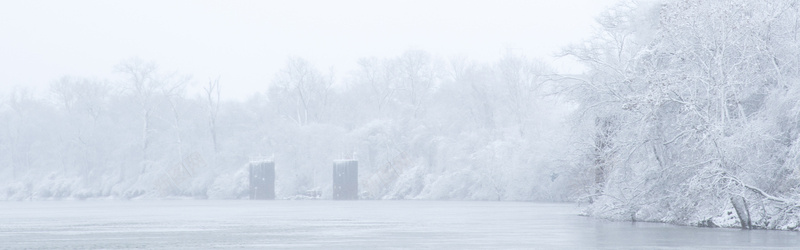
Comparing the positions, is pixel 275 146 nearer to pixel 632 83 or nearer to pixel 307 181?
pixel 307 181

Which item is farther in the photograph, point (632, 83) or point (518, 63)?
point (518, 63)

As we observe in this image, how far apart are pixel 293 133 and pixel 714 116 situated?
69412 millimetres

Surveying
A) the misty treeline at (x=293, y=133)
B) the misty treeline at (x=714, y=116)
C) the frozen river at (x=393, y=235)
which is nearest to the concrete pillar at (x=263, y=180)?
the misty treeline at (x=293, y=133)

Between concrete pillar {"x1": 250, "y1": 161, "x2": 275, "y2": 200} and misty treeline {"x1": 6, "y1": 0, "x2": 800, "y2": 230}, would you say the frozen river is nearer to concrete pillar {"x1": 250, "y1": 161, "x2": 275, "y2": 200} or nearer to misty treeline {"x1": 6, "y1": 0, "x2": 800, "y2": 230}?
misty treeline {"x1": 6, "y1": 0, "x2": 800, "y2": 230}

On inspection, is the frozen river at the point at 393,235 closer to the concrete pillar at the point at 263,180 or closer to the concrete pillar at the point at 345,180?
the concrete pillar at the point at 345,180

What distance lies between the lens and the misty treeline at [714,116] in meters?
33.9

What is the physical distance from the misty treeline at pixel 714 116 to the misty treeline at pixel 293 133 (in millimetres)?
41619

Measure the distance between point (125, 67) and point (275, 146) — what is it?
15.3 m

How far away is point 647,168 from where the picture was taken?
127 ft

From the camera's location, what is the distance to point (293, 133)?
10212cm

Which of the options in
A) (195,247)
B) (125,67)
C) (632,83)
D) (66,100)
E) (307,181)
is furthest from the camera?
(66,100)

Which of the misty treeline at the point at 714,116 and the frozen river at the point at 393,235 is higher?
the misty treeline at the point at 714,116

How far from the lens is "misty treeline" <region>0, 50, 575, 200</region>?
91.6 meters

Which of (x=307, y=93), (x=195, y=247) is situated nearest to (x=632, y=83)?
(x=195, y=247)
